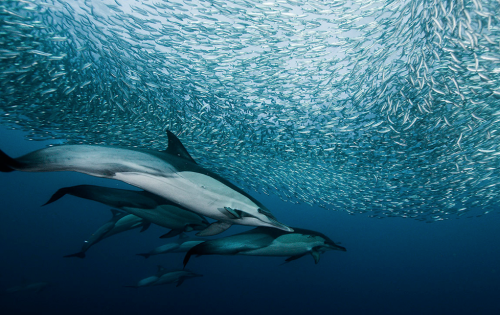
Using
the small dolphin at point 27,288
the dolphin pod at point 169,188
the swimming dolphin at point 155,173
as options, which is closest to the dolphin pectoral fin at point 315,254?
the dolphin pod at point 169,188

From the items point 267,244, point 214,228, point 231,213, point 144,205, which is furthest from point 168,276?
point 231,213

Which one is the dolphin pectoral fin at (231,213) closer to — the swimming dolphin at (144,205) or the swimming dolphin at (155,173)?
the swimming dolphin at (155,173)

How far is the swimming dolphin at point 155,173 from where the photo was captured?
1301 millimetres

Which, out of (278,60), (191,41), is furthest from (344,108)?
(191,41)

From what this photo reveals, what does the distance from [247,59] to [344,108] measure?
3.23 meters

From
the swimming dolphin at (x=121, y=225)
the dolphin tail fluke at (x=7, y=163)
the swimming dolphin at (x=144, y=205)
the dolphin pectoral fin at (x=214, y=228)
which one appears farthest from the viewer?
the swimming dolphin at (x=121, y=225)

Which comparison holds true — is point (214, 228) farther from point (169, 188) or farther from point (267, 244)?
point (267, 244)

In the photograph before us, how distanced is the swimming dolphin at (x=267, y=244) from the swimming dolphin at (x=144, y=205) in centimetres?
71

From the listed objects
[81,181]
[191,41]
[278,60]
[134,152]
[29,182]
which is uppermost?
[278,60]

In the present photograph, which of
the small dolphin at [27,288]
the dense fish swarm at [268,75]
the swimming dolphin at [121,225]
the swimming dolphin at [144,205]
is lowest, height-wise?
the small dolphin at [27,288]

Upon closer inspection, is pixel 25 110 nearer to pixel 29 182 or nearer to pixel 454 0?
pixel 454 0

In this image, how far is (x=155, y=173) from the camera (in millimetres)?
1588

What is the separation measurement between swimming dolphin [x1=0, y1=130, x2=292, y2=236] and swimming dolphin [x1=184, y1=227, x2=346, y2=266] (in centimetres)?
65

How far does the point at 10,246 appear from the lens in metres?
25.8
